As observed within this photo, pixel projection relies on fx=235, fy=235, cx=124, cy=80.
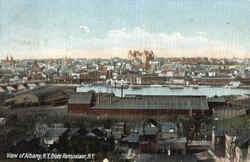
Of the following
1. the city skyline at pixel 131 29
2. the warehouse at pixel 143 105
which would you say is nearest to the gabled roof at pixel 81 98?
the warehouse at pixel 143 105

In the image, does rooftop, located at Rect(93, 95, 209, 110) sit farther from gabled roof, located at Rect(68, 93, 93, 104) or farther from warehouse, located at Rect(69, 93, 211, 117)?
gabled roof, located at Rect(68, 93, 93, 104)

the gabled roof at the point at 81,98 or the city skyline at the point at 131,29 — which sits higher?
the city skyline at the point at 131,29

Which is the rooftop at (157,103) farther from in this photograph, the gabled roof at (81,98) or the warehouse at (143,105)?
the gabled roof at (81,98)

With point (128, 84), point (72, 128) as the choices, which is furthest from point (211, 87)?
point (72, 128)

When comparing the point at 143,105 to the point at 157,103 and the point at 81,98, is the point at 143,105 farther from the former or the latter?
the point at 81,98

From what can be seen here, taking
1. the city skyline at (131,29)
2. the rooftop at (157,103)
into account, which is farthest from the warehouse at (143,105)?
the city skyline at (131,29)

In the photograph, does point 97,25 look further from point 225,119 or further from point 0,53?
point 225,119

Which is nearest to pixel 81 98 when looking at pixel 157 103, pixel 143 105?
pixel 143 105

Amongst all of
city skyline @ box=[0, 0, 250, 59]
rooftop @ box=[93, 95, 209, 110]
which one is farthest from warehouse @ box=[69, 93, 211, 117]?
city skyline @ box=[0, 0, 250, 59]
